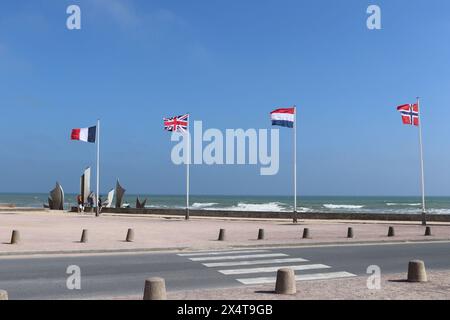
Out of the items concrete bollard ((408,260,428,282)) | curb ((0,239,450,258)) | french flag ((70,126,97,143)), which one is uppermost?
french flag ((70,126,97,143))

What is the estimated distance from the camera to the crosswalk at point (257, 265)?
11320 millimetres

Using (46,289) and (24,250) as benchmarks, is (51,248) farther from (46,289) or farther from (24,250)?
(46,289)

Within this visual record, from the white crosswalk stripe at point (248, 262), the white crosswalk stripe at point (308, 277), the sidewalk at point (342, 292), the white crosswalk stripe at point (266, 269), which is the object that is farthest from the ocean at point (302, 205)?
the sidewalk at point (342, 292)

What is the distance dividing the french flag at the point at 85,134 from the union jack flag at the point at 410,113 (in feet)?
73.3

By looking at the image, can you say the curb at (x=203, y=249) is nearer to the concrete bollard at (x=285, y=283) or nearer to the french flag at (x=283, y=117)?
the concrete bollard at (x=285, y=283)

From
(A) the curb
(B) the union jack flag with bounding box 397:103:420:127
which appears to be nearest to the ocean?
(B) the union jack flag with bounding box 397:103:420:127

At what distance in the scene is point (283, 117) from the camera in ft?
105

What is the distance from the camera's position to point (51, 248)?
52.0 feet

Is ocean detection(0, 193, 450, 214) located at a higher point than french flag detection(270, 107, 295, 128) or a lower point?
lower

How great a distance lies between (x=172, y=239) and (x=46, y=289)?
10139mm

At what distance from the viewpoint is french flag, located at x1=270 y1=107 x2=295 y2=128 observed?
31812 mm

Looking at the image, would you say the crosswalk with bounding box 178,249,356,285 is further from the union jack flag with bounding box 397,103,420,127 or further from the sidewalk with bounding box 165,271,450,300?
the union jack flag with bounding box 397,103,420,127

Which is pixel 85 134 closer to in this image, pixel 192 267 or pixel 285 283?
pixel 192 267

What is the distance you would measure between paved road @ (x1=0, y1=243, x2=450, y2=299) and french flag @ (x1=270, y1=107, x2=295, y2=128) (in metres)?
15.4
